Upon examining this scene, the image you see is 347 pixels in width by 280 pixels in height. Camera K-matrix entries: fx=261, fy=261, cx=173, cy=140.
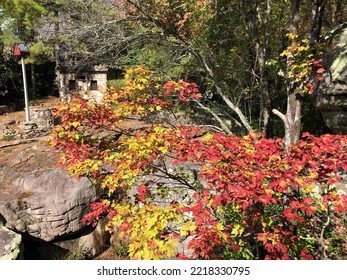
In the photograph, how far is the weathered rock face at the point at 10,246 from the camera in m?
5.10

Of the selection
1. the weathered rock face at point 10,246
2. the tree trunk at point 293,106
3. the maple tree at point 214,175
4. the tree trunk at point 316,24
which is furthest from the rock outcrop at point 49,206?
the tree trunk at point 316,24

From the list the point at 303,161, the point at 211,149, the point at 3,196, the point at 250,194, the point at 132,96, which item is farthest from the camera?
the point at 3,196

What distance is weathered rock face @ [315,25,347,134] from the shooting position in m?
6.48

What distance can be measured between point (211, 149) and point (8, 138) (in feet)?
36.3

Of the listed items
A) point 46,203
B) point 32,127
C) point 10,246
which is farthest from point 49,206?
point 32,127

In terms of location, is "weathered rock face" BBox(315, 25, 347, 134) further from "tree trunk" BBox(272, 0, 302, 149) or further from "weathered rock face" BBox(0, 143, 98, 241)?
"weathered rock face" BBox(0, 143, 98, 241)

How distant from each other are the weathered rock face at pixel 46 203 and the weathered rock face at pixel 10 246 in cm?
103

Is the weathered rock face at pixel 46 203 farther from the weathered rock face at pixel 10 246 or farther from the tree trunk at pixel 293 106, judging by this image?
the tree trunk at pixel 293 106

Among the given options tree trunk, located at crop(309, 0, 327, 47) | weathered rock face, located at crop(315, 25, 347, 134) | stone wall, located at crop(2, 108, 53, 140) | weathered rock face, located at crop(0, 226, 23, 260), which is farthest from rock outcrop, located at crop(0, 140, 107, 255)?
weathered rock face, located at crop(315, 25, 347, 134)

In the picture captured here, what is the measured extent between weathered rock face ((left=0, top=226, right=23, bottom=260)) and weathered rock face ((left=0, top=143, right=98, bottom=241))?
1031mm

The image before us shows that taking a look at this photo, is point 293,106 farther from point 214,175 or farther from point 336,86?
point 214,175

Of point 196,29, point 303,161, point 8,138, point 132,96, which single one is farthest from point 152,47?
point 8,138

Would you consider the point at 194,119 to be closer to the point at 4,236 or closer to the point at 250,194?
the point at 4,236

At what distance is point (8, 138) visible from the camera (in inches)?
446
